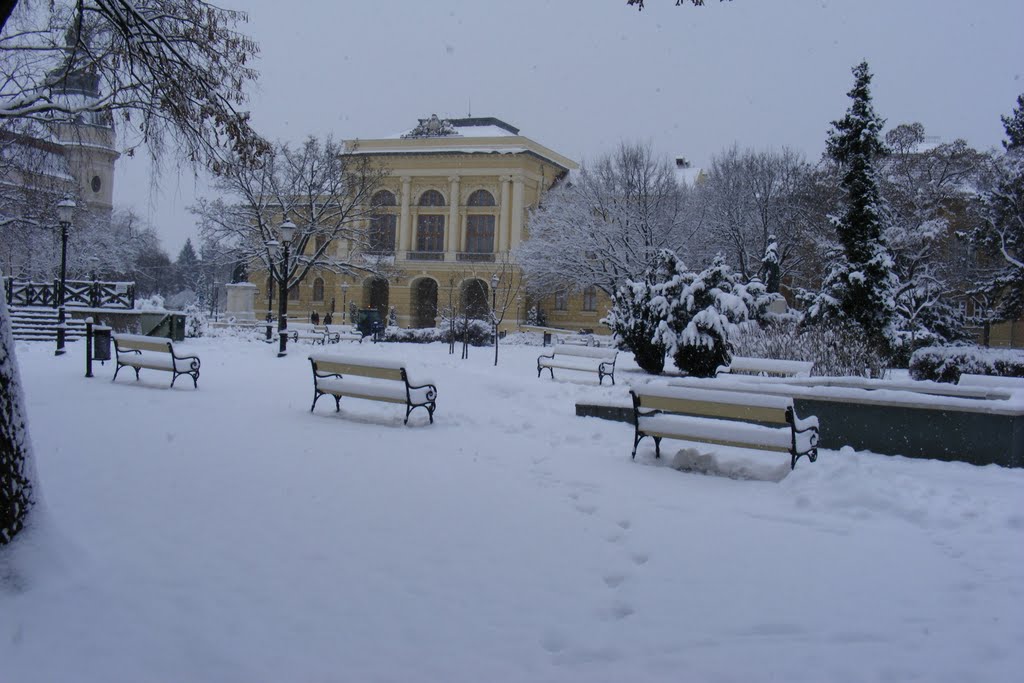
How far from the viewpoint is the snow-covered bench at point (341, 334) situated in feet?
100

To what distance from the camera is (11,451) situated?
4309mm

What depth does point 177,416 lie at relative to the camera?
10.2 metres

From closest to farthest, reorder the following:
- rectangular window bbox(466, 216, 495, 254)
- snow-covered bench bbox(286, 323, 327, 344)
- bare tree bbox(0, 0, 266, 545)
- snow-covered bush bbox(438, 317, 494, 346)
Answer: bare tree bbox(0, 0, 266, 545) < snow-covered bench bbox(286, 323, 327, 344) < snow-covered bush bbox(438, 317, 494, 346) < rectangular window bbox(466, 216, 495, 254)

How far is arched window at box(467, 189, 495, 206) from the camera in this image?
56312mm

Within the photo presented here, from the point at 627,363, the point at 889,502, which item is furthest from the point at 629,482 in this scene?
the point at 627,363

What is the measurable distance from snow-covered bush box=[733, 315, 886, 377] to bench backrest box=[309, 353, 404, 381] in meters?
9.28

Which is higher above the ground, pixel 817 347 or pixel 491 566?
pixel 817 347

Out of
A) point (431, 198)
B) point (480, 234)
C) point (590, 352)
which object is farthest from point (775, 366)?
point (431, 198)

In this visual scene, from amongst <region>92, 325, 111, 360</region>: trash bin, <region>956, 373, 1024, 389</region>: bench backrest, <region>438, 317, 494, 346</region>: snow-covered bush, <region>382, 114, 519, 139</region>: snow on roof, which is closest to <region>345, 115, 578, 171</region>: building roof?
<region>382, 114, 519, 139</region>: snow on roof

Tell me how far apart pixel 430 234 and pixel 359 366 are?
4766cm

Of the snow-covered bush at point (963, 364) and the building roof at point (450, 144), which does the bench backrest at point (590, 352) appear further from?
the building roof at point (450, 144)

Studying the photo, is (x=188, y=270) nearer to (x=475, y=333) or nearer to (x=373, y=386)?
(x=475, y=333)

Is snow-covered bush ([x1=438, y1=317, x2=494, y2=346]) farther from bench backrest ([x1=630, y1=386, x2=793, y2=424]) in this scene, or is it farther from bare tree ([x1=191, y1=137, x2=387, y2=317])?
bench backrest ([x1=630, y1=386, x2=793, y2=424])

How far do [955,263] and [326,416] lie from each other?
32.8m
